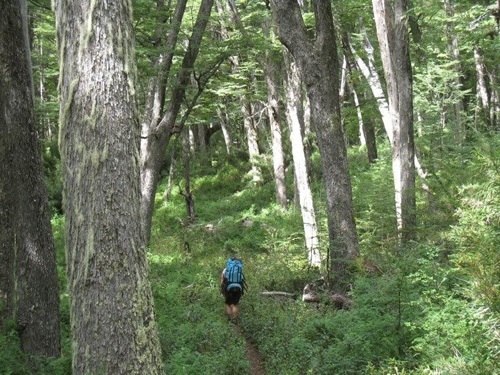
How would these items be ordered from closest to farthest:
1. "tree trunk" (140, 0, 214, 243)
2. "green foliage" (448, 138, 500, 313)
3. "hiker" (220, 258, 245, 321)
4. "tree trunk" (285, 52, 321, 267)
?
1. "green foliage" (448, 138, 500, 313)
2. "hiker" (220, 258, 245, 321)
3. "tree trunk" (140, 0, 214, 243)
4. "tree trunk" (285, 52, 321, 267)

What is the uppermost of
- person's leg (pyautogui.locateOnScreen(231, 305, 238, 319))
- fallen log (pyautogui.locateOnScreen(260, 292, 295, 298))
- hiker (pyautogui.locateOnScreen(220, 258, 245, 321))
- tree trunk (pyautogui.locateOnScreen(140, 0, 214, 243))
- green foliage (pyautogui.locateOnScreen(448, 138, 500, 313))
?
tree trunk (pyautogui.locateOnScreen(140, 0, 214, 243))

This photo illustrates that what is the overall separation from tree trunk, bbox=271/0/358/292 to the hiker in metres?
2.47

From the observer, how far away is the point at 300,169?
14.5 m

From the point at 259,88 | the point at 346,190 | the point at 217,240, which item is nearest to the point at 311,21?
the point at 259,88

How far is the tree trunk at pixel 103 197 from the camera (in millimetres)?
3883

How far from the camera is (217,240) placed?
18547mm

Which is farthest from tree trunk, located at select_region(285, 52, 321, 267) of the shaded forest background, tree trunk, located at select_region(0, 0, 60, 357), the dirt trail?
tree trunk, located at select_region(0, 0, 60, 357)

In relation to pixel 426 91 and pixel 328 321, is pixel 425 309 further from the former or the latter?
pixel 426 91

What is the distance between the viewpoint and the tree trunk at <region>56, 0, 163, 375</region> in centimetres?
388

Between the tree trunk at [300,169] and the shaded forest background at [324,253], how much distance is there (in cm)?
39

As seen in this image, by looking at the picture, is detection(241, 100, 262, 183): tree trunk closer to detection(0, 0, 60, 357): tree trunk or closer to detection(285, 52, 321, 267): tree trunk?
detection(285, 52, 321, 267): tree trunk

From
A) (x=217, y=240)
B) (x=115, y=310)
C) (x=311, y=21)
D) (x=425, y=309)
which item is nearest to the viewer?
(x=115, y=310)

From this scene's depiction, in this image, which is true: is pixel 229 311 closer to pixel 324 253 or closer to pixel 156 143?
pixel 324 253

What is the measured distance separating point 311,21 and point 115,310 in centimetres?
1500
